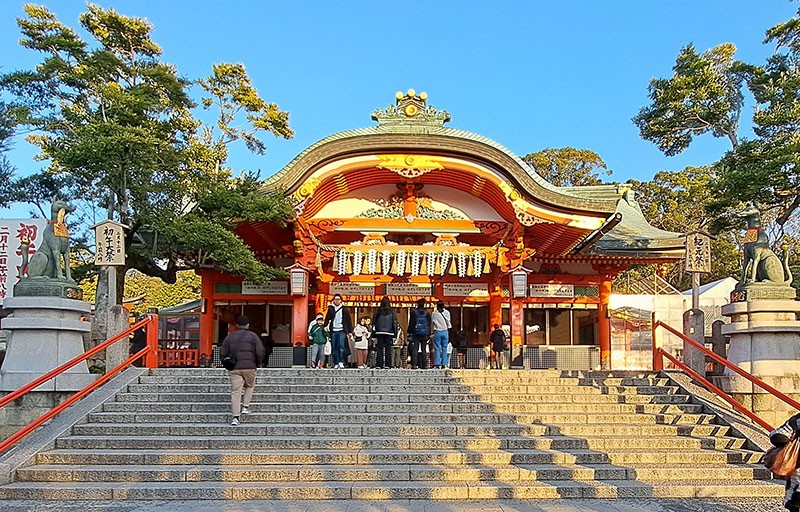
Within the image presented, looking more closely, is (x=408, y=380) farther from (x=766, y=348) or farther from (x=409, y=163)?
(x=409, y=163)

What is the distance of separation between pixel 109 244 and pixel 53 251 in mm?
1284

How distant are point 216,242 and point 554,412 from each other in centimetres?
676

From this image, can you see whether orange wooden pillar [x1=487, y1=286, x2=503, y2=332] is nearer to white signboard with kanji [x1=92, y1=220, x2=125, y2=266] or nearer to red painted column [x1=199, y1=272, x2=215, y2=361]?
red painted column [x1=199, y1=272, x2=215, y2=361]

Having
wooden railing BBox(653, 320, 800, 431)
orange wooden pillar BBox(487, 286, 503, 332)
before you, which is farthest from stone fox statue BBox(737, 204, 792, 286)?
orange wooden pillar BBox(487, 286, 503, 332)

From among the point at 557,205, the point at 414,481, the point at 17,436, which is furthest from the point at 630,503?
the point at 557,205

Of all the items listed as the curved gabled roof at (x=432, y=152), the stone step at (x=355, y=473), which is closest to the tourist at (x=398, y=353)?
the curved gabled roof at (x=432, y=152)


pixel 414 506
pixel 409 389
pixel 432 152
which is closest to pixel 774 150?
pixel 432 152

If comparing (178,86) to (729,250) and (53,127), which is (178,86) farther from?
(729,250)

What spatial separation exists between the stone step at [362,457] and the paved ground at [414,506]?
93 centimetres

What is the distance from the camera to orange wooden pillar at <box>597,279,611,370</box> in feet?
55.8

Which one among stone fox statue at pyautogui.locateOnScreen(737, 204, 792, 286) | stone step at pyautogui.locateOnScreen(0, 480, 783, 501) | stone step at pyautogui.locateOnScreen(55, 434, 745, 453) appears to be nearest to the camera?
stone step at pyautogui.locateOnScreen(0, 480, 783, 501)

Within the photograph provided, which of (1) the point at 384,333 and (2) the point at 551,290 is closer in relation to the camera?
(1) the point at 384,333

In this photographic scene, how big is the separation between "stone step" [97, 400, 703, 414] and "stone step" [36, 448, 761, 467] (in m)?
1.34

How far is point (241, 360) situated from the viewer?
26.8ft
